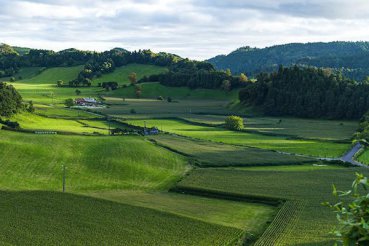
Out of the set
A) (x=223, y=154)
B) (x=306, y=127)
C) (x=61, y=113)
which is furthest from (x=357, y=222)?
(x=61, y=113)

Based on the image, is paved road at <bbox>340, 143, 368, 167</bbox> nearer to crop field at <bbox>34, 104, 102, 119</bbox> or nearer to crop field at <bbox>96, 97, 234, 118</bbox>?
crop field at <bbox>96, 97, 234, 118</bbox>

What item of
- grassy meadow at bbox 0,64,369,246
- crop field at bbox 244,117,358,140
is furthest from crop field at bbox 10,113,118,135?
crop field at bbox 244,117,358,140

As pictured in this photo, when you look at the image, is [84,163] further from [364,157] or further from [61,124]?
[61,124]

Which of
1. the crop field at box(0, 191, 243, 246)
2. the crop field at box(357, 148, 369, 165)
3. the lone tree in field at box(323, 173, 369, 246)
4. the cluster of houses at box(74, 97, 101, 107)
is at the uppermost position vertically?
the lone tree in field at box(323, 173, 369, 246)

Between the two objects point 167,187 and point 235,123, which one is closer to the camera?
point 167,187

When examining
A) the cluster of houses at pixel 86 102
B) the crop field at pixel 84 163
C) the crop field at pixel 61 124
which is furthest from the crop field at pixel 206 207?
the cluster of houses at pixel 86 102
